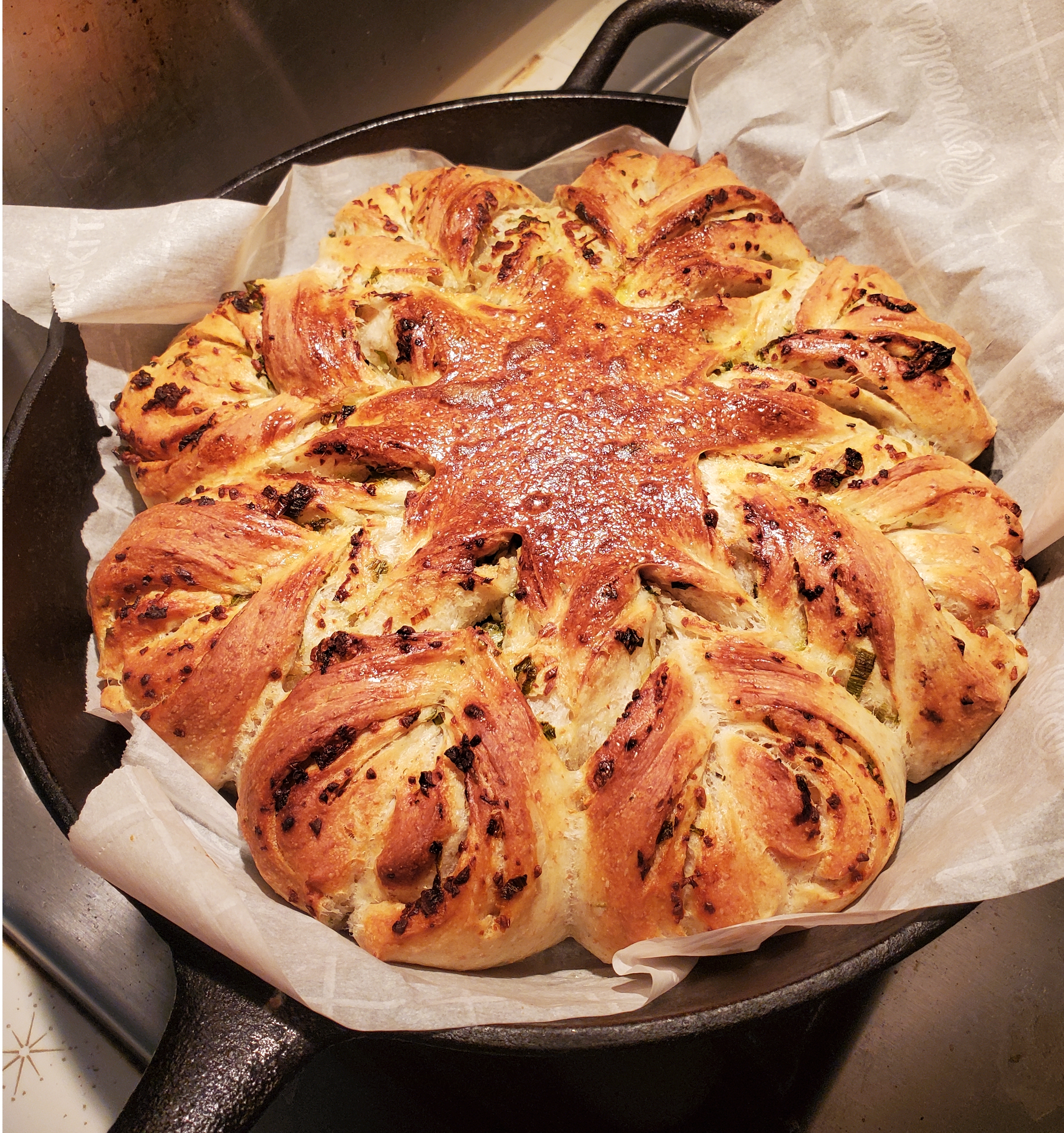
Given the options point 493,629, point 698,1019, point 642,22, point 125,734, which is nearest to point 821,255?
point 642,22

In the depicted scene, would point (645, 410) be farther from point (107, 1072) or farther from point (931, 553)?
point (107, 1072)

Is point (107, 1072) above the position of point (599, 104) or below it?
below

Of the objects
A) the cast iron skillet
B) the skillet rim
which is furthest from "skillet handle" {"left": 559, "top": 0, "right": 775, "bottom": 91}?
the skillet rim

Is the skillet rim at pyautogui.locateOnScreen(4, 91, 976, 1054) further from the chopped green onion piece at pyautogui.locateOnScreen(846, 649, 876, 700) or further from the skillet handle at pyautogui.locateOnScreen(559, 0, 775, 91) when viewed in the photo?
the skillet handle at pyautogui.locateOnScreen(559, 0, 775, 91)

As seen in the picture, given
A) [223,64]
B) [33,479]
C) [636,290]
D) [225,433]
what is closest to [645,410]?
[636,290]

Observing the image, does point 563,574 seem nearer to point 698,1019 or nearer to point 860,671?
point 860,671

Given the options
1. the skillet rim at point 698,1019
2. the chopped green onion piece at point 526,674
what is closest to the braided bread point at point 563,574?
the chopped green onion piece at point 526,674

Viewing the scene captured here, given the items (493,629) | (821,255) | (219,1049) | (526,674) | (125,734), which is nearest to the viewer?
(219,1049)

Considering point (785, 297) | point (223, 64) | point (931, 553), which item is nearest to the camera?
point (931, 553)
